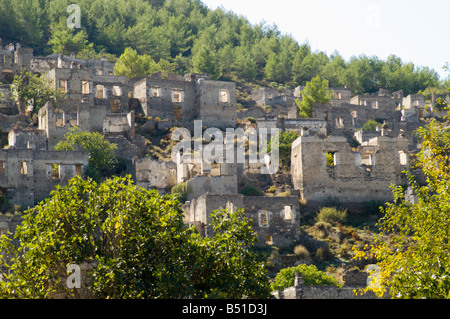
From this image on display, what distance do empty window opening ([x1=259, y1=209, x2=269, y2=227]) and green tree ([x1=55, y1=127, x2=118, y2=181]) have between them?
12.2 metres

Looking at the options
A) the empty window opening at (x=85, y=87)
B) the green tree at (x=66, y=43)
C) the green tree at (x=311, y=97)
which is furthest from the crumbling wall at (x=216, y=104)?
the green tree at (x=66, y=43)

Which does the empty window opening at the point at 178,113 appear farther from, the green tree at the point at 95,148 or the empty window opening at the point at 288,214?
the empty window opening at the point at 288,214

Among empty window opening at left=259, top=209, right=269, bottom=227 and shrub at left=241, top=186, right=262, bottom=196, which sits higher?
shrub at left=241, top=186, right=262, bottom=196

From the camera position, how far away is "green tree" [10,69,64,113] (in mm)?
61031

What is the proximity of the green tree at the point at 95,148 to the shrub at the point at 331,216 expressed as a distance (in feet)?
47.1

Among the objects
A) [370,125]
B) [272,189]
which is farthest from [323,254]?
[370,125]

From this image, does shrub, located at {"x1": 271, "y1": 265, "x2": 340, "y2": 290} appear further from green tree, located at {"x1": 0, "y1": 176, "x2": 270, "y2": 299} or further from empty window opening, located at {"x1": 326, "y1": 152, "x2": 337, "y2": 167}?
empty window opening, located at {"x1": 326, "y1": 152, "x2": 337, "y2": 167}

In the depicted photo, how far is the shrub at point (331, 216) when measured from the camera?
48656 mm

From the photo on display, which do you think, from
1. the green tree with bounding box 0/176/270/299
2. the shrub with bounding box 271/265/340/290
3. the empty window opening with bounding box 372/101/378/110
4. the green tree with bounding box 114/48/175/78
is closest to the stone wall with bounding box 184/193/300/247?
the shrub with bounding box 271/265/340/290

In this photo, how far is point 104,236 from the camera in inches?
998

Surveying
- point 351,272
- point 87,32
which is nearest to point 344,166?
point 351,272
